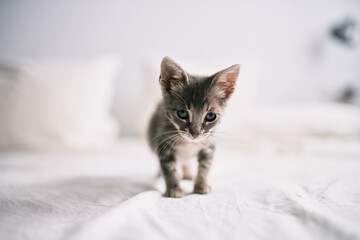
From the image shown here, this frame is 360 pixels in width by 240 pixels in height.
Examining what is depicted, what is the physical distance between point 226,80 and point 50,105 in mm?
1342

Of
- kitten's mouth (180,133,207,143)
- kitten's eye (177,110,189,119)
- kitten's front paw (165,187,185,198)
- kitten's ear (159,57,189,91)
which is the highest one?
kitten's ear (159,57,189,91)

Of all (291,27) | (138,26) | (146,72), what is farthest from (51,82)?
(291,27)

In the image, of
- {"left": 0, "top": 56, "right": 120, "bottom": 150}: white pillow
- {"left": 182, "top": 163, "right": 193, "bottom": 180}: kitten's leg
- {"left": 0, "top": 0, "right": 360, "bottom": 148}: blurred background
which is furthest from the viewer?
{"left": 0, "top": 0, "right": 360, "bottom": 148}: blurred background

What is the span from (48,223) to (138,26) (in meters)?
2.24

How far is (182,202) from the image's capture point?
2.63 feet

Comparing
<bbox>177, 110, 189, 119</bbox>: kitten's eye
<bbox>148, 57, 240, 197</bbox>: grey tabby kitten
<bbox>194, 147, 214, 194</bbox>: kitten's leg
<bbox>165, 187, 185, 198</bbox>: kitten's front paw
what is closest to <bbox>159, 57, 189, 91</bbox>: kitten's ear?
<bbox>148, 57, 240, 197</bbox>: grey tabby kitten

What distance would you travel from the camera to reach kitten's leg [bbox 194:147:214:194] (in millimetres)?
951

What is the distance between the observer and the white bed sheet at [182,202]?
580mm

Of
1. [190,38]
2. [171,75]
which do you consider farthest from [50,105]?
[190,38]

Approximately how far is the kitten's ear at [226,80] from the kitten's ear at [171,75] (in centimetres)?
13

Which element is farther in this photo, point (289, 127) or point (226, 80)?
point (289, 127)

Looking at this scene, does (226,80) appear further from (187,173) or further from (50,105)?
(50,105)

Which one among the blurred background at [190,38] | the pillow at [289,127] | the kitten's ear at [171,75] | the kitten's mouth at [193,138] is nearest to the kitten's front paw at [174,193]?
the kitten's mouth at [193,138]

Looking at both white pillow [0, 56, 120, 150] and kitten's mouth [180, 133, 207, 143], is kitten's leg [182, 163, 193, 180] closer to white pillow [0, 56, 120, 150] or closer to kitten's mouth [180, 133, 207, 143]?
kitten's mouth [180, 133, 207, 143]
